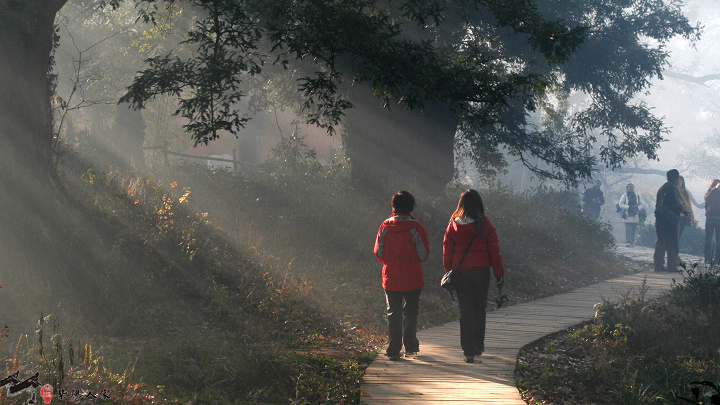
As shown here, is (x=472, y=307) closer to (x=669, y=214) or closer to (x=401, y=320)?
(x=401, y=320)

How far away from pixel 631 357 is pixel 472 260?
2542 mm

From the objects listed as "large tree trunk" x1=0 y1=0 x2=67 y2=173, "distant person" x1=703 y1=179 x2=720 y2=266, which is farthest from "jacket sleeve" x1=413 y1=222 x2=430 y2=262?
"distant person" x1=703 y1=179 x2=720 y2=266

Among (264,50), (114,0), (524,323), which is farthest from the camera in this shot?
(264,50)

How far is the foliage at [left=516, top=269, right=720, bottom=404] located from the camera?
6.20 metres

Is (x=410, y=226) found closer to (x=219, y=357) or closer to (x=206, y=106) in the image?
(x=219, y=357)

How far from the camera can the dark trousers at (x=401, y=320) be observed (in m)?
6.85

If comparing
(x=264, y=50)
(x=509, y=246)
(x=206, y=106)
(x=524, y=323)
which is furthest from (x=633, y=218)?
(x=206, y=106)

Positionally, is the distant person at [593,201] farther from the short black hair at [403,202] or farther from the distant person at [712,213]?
the short black hair at [403,202]

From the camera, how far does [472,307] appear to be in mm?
6949

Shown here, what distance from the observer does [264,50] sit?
57.3 ft

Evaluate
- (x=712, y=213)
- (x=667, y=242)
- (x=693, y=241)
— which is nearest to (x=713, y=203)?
(x=712, y=213)

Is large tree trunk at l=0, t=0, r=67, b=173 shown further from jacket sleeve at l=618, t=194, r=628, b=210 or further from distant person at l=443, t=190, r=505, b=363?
jacket sleeve at l=618, t=194, r=628, b=210

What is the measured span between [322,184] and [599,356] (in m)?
10.2

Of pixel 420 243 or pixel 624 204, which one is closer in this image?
pixel 420 243
